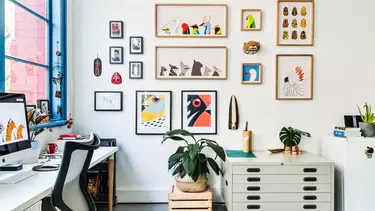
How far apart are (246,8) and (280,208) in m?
2.12

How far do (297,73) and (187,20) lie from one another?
1.36 m

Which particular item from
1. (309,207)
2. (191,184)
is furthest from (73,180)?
(309,207)

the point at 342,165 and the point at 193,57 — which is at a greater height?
the point at 193,57

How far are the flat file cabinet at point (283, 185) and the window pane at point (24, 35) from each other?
2.14 metres

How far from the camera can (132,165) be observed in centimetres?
333

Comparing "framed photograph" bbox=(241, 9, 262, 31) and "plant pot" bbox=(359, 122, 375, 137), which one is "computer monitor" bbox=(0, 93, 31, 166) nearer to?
"framed photograph" bbox=(241, 9, 262, 31)

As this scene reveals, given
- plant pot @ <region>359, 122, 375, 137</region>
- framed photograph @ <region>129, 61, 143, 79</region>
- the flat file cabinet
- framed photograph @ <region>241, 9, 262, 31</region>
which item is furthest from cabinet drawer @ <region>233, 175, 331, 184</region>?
framed photograph @ <region>241, 9, 262, 31</region>

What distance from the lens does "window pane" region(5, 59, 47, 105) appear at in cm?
245

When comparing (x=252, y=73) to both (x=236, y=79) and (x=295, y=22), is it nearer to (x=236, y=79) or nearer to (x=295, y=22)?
(x=236, y=79)

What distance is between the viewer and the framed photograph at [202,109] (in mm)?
3291

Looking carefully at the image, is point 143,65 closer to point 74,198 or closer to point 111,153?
point 111,153

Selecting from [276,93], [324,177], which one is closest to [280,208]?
[324,177]

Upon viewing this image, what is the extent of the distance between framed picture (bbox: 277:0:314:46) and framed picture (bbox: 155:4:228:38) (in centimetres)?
63

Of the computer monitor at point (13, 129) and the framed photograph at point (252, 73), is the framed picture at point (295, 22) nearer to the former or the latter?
the framed photograph at point (252, 73)
